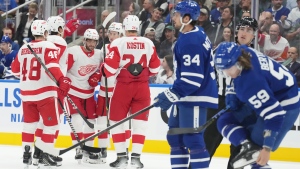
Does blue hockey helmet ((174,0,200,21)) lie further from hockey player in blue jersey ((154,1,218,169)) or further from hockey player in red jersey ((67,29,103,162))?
hockey player in red jersey ((67,29,103,162))

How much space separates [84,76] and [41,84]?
99 centimetres

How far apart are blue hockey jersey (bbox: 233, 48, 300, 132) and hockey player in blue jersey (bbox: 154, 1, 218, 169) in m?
0.77

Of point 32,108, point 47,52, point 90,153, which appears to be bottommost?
point 90,153

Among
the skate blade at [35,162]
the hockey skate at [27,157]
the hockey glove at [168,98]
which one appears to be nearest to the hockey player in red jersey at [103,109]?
the skate blade at [35,162]

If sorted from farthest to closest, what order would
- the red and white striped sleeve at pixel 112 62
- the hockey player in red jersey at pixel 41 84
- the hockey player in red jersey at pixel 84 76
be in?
the hockey player in red jersey at pixel 84 76, the red and white striped sleeve at pixel 112 62, the hockey player in red jersey at pixel 41 84

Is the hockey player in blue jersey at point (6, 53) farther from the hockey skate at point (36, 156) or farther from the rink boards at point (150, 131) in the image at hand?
the hockey skate at point (36, 156)

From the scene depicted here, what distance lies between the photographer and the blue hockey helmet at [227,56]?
4297 mm

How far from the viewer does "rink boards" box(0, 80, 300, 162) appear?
7.74 m

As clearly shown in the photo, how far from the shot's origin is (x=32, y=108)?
21.4 ft

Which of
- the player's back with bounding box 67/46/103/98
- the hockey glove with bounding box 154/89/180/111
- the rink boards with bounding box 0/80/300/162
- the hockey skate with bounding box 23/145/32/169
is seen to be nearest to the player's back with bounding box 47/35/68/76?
the player's back with bounding box 67/46/103/98

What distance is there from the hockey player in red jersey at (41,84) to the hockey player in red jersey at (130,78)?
0.59 metres

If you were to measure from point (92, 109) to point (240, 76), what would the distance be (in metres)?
3.34

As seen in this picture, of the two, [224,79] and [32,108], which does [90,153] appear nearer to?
→ [32,108]

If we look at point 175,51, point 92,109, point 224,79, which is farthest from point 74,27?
point 175,51
